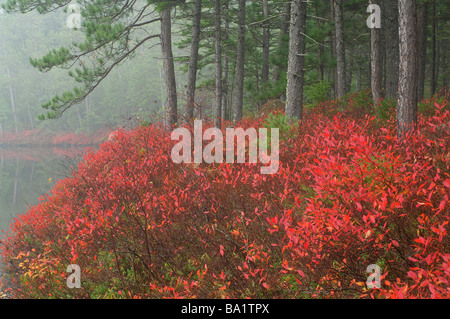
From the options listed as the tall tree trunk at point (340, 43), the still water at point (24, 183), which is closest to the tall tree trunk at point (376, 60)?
the tall tree trunk at point (340, 43)

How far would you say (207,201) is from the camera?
5.19 m

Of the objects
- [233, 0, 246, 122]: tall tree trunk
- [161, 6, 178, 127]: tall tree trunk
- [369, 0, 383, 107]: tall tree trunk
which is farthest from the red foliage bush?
[233, 0, 246, 122]: tall tree trunk

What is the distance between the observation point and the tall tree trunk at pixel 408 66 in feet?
19.7

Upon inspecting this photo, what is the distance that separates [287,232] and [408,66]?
4.50 metres

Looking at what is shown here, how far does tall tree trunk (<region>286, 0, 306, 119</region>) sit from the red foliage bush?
89cm

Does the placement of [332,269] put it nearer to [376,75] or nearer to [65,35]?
[376,75]

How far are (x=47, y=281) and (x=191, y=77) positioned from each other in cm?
821

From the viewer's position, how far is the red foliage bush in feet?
10.0

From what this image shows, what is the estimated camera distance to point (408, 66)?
6.07 metres

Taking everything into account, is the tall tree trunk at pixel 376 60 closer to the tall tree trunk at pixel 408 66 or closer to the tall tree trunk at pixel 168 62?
the tall tree trunk at pixel 408 66

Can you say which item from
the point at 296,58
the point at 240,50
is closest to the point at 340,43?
the point at 240,50

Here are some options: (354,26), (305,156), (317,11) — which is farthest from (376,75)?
(354,26)

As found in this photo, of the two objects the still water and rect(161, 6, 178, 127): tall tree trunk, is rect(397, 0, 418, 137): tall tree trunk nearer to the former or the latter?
rect(161, 6, 178, 127): tall tree trunk

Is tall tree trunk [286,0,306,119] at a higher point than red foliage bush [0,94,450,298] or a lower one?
higher
